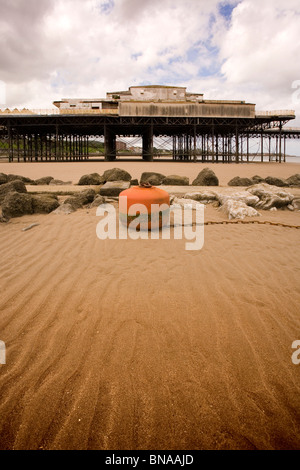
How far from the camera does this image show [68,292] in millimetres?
2998

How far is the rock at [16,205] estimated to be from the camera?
20.2 ft

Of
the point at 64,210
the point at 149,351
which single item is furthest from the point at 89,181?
the point at 149,351

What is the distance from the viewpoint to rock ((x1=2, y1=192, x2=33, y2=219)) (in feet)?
20.2

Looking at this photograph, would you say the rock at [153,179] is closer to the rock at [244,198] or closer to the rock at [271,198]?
the rock at [244,198]

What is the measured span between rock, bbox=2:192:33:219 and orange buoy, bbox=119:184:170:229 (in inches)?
110

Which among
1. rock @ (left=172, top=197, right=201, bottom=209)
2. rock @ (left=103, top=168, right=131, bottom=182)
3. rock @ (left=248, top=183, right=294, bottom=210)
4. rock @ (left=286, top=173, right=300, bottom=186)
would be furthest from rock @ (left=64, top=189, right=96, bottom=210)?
rock @ (left=286, top=173, right=300, bottom=186)

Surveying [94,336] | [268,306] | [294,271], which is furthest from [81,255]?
[294,271]

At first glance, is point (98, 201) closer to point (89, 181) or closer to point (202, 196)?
point (202, 196)

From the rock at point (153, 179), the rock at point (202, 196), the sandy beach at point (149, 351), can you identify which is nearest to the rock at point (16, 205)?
the sandy beach at point (149, 351)

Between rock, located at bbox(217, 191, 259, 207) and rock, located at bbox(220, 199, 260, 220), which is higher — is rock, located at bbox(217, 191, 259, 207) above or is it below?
above

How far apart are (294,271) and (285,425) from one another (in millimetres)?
2393

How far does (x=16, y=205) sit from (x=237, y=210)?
5.50 m

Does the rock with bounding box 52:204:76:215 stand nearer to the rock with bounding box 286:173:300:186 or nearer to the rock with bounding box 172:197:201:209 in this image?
the rock with bounding box 172:197:201:209
